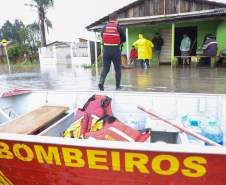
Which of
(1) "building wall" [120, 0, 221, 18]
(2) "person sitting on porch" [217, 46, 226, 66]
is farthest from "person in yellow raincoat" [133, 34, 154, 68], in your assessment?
(2) "person sitting on porch" [217, 46, 226, 66]

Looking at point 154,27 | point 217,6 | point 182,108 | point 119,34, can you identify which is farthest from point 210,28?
point 182,108

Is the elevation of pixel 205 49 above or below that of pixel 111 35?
below

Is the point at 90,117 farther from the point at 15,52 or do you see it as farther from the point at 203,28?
the point at 15,52

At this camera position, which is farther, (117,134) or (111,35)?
(111,35)

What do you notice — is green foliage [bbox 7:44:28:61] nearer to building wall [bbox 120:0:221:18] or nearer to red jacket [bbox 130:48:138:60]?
building wall [bbox 120:0:221:18]

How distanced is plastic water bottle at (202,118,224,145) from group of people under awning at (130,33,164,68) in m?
9.63

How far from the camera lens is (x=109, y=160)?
1.85m

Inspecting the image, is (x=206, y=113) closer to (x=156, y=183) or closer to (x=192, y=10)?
(x=156, y=183)

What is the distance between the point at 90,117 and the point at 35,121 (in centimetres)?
63

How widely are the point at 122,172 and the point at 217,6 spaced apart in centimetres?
1280

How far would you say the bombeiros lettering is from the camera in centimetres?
172

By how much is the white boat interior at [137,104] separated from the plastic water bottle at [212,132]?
29 centimetres

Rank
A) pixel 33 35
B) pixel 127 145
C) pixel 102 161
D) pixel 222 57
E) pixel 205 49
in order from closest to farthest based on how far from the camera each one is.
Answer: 1. pixel 127 145
2. pixel 102 161
3. pixel 205 49
4. pixel 222 57
5. pixel 33 35

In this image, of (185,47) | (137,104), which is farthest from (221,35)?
(137,104)
